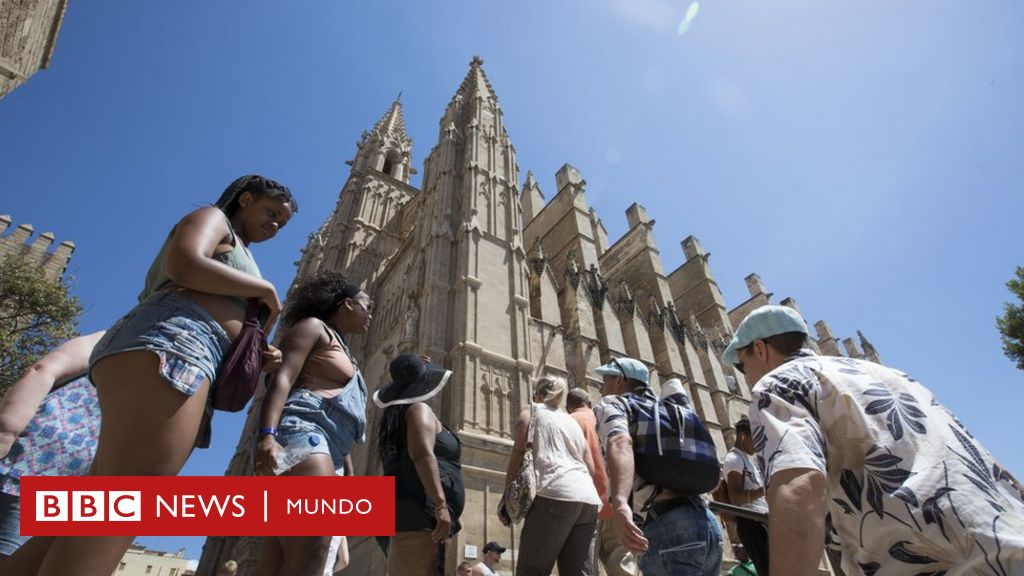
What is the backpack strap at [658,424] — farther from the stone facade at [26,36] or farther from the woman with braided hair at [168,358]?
the stone facade at [26,36]

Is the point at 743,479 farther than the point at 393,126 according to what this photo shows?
No

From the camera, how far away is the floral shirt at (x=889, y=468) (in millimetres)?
1195

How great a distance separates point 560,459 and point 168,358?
91.8 inches

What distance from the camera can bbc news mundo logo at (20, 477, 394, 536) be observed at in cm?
142

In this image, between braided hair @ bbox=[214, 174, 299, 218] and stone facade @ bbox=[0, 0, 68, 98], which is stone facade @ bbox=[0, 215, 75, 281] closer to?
stone facade @ bbox=[0, 0, 68, 98]

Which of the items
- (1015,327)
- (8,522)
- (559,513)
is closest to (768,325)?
(559,513)

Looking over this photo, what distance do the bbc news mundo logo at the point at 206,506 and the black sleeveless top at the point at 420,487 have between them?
1.75 feet

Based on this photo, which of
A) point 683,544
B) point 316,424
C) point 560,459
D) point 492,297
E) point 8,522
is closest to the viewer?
point 8,522

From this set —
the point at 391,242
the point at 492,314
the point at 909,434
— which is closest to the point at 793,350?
the point at 909,434

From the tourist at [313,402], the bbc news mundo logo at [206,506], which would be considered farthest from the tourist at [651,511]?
the tourist at [313,402]

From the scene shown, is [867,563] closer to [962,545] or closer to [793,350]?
[962,545]

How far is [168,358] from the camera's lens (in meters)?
1.53

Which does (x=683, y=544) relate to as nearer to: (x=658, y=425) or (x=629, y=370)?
(x=658, y=425)

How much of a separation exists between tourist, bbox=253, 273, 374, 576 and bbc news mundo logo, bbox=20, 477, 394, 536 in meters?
0.08
